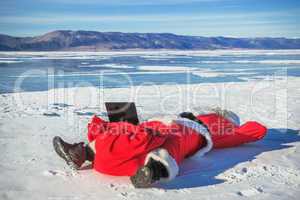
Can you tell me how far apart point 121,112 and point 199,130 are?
74 centimetres

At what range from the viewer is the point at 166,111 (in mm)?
6145

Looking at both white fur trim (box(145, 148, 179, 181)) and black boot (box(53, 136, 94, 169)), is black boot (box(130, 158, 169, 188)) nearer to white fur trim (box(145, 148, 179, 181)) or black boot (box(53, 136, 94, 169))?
white fur trim (box(145, 148, 179, 181))

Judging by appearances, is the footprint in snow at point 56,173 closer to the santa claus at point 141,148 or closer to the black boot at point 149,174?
the santa claus at point 141,148

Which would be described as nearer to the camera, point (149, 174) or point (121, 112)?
point (149, 174)

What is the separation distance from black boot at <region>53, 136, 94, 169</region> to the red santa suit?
106mm

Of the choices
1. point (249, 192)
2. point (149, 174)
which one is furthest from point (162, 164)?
point (249, 192)

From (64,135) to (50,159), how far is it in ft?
3.37

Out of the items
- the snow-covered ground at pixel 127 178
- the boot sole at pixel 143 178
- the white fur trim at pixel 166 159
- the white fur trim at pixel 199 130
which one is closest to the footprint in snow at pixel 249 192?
the snow-covered ground at pixel 127 178

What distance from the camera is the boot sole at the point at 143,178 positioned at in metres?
2.42

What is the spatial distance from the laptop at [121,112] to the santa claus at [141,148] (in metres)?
0.19

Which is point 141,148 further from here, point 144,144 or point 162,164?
point 162,164

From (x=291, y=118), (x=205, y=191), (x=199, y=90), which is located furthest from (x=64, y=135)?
(x=199, y=90)

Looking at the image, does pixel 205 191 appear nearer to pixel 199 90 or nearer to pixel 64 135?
pixel 64 135

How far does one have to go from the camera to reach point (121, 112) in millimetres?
3377
